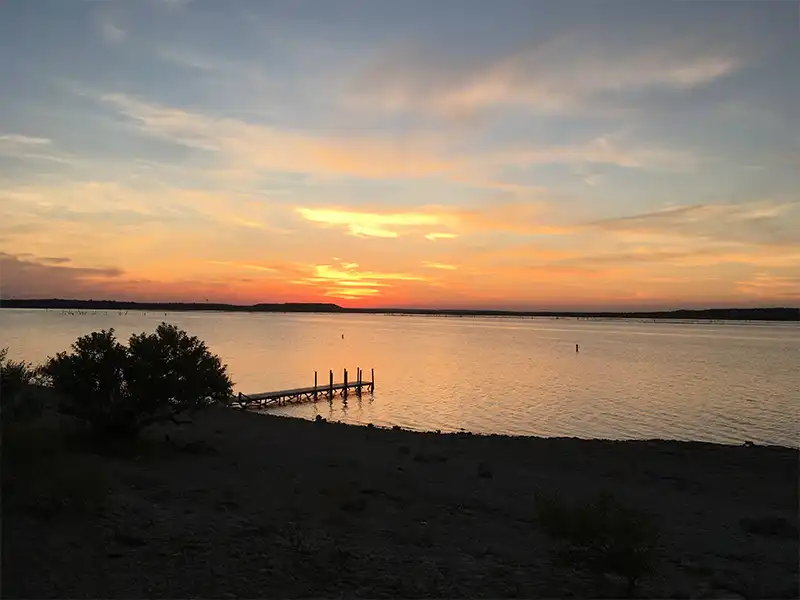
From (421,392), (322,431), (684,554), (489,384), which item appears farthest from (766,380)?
(684,554)

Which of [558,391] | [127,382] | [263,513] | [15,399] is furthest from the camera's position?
[558,391]

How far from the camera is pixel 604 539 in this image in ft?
28.0

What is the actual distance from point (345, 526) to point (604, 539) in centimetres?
404

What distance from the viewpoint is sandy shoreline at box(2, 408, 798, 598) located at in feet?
25.9

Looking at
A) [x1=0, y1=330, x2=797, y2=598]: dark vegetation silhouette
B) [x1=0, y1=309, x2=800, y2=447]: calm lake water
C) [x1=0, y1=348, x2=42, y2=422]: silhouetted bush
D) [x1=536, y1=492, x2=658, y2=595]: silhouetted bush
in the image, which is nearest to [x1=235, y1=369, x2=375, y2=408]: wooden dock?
[x1=0, y1=309, x2=800, y2=447]: calm lake water

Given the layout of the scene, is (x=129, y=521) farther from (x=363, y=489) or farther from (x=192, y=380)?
(x=192, y=380)

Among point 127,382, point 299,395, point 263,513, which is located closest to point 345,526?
point 263,513

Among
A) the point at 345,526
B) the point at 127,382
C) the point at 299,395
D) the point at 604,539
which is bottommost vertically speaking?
the point at 299,395

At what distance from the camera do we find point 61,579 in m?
7.35

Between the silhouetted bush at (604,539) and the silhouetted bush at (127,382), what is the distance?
10174 millimetres

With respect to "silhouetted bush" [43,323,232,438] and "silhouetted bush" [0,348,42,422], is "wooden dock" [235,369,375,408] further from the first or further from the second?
"silhouetted bush" [0,348,42,422]

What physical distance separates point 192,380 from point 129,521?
7085mm

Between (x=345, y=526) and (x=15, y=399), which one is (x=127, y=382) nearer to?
(x=15, y=399)

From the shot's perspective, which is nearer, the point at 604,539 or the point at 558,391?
the point at 604,539
